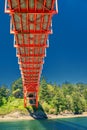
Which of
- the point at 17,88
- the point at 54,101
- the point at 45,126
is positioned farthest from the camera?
the point at 17,88

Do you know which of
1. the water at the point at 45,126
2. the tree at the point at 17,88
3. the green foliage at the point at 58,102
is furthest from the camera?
the tree at the point at 17,88

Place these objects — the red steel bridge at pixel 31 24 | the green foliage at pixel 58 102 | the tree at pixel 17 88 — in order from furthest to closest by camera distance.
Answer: the tree at pixel 17 88
the green foliage at pixel 58 102
the red steel bridge at pixel 31 24

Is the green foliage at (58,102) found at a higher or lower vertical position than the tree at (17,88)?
lower

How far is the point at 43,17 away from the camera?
32.3 metres

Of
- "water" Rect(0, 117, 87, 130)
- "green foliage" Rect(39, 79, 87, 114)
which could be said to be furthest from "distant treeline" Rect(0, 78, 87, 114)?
"water" Rect(0, 117, 87, 130)

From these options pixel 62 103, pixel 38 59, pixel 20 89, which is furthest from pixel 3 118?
pixel 38 59

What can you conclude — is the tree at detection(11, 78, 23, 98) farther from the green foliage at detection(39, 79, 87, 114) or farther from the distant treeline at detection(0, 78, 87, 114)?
the green foliage at detection(39, 79, 87, 114)

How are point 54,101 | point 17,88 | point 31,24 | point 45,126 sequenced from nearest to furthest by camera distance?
point 31,24, point 45,126, point 54,101, point 17,88

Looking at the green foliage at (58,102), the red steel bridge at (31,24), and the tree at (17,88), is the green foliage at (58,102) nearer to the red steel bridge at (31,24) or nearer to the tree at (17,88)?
the tree at (17,88)

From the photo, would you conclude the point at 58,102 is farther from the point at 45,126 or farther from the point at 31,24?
the point at 31,24

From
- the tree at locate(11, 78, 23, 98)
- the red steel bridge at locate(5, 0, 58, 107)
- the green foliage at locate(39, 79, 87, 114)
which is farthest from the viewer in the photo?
the tree at locate(11, 78, 23, 98)

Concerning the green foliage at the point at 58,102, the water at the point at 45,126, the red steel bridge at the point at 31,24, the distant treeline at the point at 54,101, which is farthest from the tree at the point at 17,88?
the red steel bridge at the point at 31,24

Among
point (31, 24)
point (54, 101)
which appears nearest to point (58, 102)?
point (54, 101)

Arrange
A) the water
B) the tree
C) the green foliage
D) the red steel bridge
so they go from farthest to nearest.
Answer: the tree, the green foliage, the water, the red steel bridge
